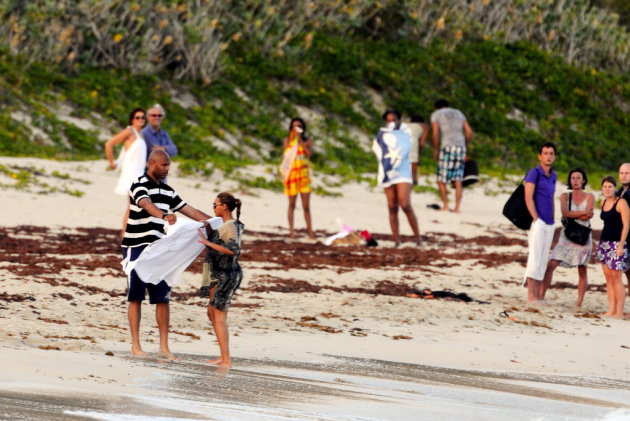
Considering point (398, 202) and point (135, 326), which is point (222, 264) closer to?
point (135, 326)

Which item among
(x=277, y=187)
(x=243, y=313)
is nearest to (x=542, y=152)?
(x=243, y=313)

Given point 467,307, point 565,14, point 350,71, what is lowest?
point 467,307

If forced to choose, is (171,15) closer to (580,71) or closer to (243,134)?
(243,134)

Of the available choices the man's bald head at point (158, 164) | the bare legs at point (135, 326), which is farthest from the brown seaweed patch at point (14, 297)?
the man's bald head at point (158, 164)

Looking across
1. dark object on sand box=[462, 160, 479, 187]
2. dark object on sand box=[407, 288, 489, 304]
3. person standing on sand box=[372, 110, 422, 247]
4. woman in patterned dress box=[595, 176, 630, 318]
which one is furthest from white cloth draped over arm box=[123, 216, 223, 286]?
dark object on sand box=[462, 160, 479, 187]

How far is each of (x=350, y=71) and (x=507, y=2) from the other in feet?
23.5

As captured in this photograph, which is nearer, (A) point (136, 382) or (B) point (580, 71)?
(A) point (136, 382)

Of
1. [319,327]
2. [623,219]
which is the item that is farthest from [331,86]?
[319,327]

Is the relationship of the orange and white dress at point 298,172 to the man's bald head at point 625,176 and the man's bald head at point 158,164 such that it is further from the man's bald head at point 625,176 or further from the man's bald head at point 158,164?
the man's bald head at point 158,164

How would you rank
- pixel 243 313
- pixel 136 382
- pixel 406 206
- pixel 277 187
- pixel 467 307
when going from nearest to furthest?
pixel 136 382 < pixel 243 313 < pixel 467 307 < pixel 406 206 < pixel 277 187

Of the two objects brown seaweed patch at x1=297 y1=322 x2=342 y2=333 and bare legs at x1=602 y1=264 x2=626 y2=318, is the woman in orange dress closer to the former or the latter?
bare legs at x1=602 y1=264 x2=626 y2=318

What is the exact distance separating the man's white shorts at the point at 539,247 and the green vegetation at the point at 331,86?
367 inches

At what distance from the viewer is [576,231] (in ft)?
38.4

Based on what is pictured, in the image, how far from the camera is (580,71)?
34188mm
